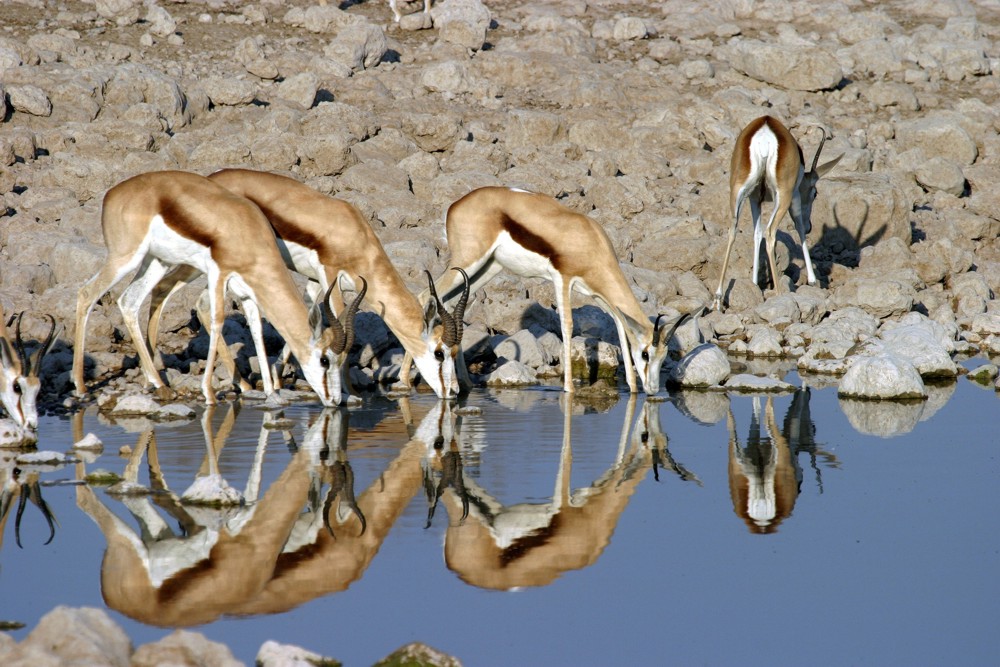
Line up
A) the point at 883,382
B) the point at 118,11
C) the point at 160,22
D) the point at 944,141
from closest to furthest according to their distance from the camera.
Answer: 1. the point at 883,382
2. the point at 944,141
3. the point at 160,22
4. the point at 118,11

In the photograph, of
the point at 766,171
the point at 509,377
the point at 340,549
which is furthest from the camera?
the point at 766,171

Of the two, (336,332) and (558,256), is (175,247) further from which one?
(558,256)

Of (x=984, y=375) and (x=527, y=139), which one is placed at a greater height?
(x=527, y=139)

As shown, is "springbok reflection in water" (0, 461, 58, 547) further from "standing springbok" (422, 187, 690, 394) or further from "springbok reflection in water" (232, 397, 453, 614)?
"standing springbok" (422, 187, 690, 394)

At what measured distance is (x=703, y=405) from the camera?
1080 centimetres

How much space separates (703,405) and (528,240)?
226 centimetres

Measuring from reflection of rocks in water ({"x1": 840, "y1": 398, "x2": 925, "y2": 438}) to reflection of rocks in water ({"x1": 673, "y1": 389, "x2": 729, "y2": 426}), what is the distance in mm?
1027

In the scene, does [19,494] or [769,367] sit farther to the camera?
[769,367]

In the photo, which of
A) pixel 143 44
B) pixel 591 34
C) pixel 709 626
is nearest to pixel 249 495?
pixel 709 626

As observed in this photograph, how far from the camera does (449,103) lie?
21.0 m

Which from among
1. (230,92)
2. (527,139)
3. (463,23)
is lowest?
(527,139)

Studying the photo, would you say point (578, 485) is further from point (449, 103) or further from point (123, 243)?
point (449, 103)

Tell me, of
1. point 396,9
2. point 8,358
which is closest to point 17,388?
point 8,358

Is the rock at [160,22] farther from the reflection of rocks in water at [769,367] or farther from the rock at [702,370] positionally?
the rock at [702,370]
